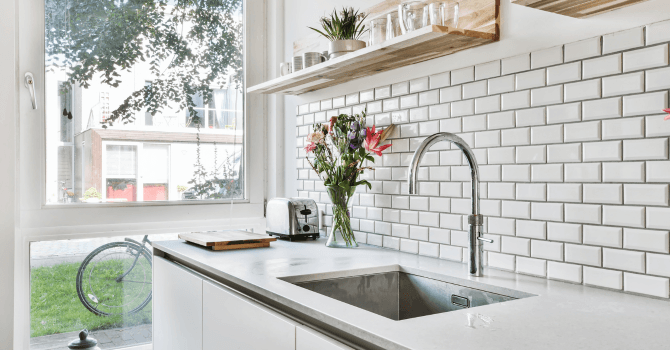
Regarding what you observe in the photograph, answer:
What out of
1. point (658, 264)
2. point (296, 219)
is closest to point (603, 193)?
point (658, 264)

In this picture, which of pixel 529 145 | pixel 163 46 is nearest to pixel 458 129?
pixel 529 145

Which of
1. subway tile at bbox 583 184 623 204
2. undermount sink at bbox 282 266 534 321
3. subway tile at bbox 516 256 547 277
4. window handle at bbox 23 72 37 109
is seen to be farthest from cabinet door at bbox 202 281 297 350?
window handle at bbox 23 72 37 109

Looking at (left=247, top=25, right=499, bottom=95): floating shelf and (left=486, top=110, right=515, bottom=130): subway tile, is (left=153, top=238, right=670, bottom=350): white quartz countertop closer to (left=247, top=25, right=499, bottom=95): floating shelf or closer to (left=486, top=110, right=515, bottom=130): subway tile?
(left=486, top=110, right=515, bottom=130): subway tile

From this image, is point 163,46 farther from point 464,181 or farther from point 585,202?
point 585,202

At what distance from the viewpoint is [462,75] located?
166 centimetres

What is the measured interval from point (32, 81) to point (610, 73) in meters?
2.22

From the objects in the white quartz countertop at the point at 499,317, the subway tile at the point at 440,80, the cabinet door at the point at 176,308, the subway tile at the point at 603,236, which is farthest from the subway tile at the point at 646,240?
the cabinet door at the point at 176,308

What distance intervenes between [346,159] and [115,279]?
4.34 ft

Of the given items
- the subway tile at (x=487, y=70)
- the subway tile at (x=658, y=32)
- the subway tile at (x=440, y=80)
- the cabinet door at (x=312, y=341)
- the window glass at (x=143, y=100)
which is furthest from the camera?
the window glass at (x=143, y=100)

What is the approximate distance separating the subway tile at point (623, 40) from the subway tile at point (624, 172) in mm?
285

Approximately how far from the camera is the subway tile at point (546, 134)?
1374mm

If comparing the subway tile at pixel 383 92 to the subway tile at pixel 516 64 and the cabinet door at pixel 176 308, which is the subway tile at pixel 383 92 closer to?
the subway tile at pixel 516 64

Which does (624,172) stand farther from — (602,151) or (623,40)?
(623,40)

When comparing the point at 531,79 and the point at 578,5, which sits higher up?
the point at 578,5
